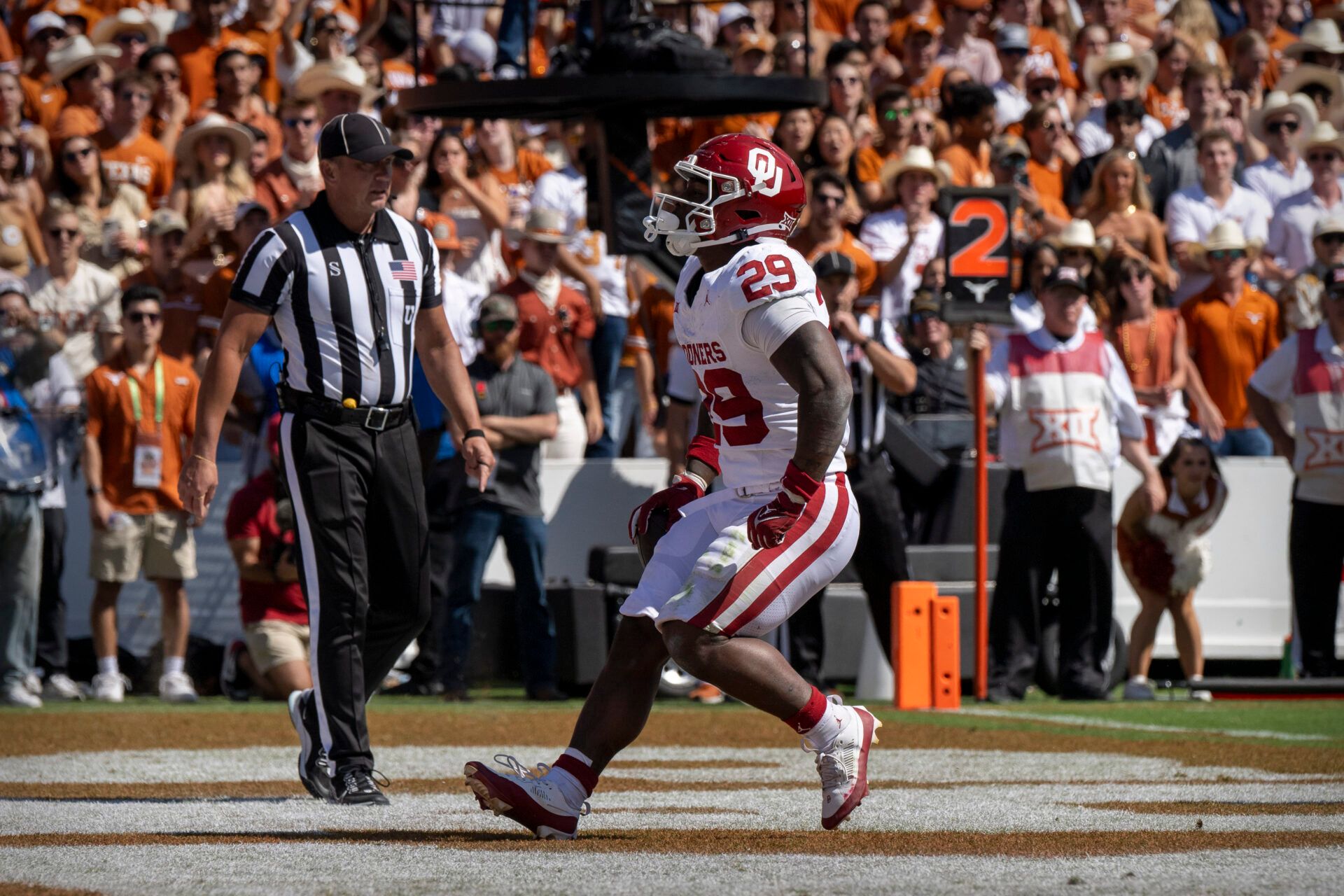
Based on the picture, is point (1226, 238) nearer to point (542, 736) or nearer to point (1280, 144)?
→ point (1280, 144)

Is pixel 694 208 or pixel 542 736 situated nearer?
pixel 694 208

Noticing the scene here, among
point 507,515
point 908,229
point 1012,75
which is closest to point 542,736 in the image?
point 507,515

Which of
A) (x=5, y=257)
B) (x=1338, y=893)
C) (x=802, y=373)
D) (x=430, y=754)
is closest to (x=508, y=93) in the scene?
(x=5, y=257)

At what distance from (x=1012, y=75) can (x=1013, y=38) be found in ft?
1.12

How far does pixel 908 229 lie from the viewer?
13.7 metres

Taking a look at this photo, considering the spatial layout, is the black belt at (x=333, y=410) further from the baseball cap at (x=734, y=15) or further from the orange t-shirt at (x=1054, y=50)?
the orange t-shirt at (x=1054, y=50)

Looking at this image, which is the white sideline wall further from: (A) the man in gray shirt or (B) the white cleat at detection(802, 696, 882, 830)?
Answer: (B) the white cleat at detection(802, 696, 882, 830)

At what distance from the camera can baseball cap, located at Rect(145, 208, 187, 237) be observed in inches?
506

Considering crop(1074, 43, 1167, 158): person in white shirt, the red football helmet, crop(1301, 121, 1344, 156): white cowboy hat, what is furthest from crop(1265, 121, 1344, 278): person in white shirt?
the red football helmet

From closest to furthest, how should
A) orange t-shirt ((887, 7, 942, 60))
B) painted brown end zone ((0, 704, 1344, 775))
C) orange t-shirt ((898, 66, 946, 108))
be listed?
1. painted brown end zone ((0, 704, 1344, 775))
2. orange t-shirt ((898, 66, 946, 108))
3. orange t-shirt ((887, 7, 942, 60))

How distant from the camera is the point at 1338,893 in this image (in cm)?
432

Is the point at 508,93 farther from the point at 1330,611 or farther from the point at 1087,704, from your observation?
the point at 1330,611

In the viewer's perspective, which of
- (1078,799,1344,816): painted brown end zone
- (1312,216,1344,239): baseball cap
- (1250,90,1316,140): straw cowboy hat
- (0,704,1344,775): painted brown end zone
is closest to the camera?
(1078,799,1344,816): painted brown end zone

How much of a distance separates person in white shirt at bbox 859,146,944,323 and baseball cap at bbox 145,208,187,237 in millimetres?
4531
